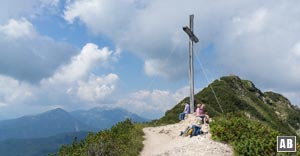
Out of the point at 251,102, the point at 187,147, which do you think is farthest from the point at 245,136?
the point at 251,102

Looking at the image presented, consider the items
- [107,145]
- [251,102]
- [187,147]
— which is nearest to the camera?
[187,147]

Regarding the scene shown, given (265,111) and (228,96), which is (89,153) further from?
(265,111)

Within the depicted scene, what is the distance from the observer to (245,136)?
2362 cm

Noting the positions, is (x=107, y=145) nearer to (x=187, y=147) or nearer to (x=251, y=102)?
(x=187, y=147)

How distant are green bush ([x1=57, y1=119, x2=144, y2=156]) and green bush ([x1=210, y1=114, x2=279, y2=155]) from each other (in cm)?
497

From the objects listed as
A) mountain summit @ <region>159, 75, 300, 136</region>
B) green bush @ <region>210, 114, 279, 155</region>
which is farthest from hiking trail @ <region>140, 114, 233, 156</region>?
mountain summit @ <region>159, 75, 300, 136</region>

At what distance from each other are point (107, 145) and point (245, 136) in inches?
297

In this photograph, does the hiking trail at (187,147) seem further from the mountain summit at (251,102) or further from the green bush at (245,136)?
the mountain summit at (251,102)

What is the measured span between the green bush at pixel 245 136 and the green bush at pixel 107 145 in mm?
4971

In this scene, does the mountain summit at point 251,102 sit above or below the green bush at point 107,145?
above

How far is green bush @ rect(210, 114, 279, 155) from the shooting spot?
2183 centimetres

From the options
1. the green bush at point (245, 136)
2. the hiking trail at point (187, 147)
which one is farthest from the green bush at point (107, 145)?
the green bush at point (245, 136)

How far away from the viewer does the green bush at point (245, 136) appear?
21.8 meters

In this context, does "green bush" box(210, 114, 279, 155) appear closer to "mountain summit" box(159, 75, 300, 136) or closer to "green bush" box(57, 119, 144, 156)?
"green bush" box(57, 119, 144, 156)
